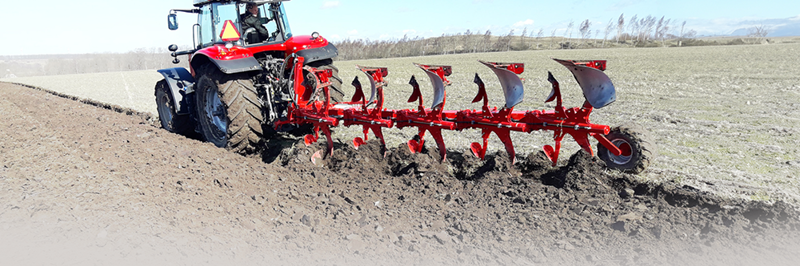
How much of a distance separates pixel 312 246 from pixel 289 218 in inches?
23.1

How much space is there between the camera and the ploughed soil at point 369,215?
2.92 meters

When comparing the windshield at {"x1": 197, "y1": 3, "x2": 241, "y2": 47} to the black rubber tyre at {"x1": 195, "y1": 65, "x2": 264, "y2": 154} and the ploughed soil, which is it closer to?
the black rubber tyre at {"x1": 195, "y1": 65, "x2": 264, "y2": 154}

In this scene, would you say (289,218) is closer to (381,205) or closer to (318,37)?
(381,205)

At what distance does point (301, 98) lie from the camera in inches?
235

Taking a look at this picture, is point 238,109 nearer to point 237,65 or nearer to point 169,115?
point 237,65

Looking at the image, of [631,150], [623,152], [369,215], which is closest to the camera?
[369,215]

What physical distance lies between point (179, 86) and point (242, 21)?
125 centimetres

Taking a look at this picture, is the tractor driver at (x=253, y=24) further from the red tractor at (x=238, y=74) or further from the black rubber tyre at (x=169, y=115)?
the black rubber tyre at (x=169, y=115)

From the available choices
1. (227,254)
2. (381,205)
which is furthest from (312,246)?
(381,205)

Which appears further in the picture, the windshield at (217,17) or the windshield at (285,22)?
the windshield at (285,22)

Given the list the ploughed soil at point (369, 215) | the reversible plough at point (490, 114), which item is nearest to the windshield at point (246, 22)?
the reversible plough at point (490, 114)

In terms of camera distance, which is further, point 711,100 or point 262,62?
point 711,100

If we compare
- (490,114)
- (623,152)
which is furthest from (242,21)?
(623,152)

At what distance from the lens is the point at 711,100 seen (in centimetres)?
1045
